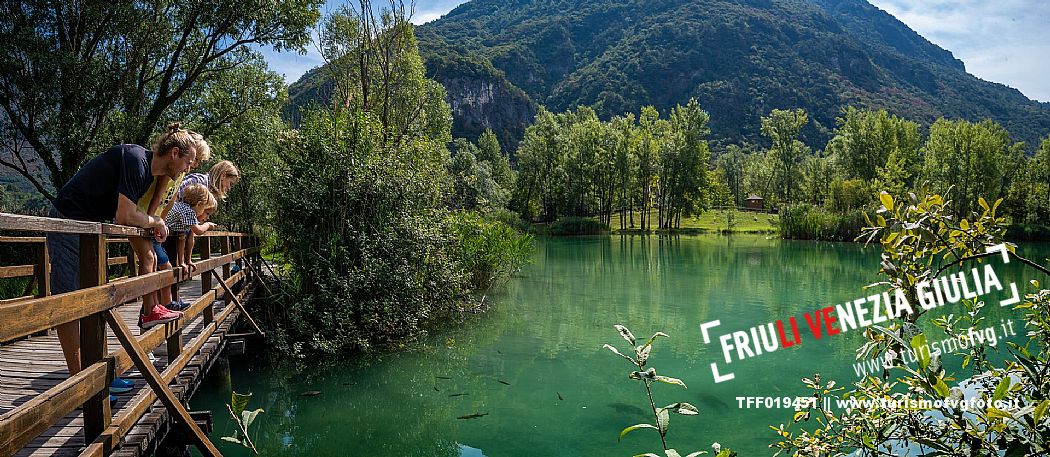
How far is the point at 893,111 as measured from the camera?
131 meters

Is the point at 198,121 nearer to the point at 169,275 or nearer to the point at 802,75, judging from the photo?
the point at 169,275

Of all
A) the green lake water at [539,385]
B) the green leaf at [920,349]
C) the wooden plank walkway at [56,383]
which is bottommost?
the green lake water at [539,385]

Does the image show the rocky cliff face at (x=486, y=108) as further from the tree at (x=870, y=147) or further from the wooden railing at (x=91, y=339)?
Result: the wooden railing at (x=91, y=339)

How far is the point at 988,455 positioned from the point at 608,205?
5399 cm

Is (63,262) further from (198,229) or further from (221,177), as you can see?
(221,177)

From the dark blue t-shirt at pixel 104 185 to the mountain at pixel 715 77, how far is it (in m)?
118

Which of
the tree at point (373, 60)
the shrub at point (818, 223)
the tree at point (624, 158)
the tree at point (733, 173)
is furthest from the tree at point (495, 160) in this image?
the tree at point (373, 60)

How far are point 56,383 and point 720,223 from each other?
5808 centimetres

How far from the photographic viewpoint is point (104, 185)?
4383mm

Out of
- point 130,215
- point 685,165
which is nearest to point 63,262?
point 130,215

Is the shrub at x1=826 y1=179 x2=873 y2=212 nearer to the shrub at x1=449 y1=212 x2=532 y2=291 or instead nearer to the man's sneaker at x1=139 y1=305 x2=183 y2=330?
the shrub at x1=449 y1=212 x2=532 y2=291

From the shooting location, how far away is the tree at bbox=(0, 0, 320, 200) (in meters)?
12.6

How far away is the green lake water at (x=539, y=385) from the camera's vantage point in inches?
266

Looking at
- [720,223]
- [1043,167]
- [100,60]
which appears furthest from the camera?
[720,223]
